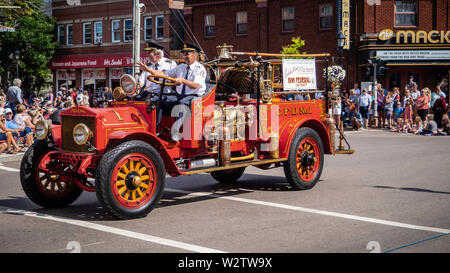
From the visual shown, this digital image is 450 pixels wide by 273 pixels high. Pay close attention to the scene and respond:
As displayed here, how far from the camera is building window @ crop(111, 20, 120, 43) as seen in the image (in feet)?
144

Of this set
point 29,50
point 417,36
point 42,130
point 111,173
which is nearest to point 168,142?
point 111,173

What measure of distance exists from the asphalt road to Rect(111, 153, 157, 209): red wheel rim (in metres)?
Answer: 0.28

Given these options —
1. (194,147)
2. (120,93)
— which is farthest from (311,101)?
(120,93)

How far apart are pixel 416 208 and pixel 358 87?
25540 millimetres

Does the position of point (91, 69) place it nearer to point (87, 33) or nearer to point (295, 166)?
point (87, 33)

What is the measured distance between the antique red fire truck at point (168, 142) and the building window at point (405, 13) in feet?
81.7

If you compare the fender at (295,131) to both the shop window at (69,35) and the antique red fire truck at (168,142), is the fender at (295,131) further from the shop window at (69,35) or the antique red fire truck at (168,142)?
the shop window at (69,35)

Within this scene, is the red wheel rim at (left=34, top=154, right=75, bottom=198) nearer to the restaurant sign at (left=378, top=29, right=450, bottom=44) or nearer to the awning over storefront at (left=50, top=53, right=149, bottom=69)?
the restaurant sign at (left=378, top=29, right=450, bottom=44)

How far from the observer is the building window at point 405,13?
33.0 metres

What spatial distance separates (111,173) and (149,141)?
3.08 feet

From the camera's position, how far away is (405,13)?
33.0 m

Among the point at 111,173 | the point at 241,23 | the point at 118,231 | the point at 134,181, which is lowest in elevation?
the point at 118,231

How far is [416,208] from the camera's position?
26.1 feet

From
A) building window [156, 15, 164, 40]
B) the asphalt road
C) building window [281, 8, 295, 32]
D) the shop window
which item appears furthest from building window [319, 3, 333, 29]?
the asphalt road
